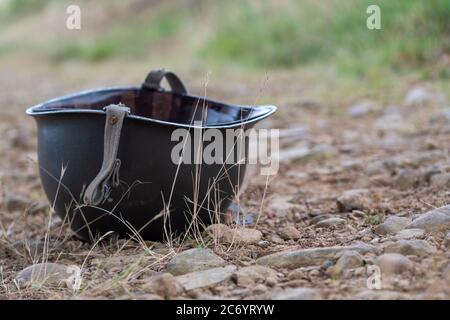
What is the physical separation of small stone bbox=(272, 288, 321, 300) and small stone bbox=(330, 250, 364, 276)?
0.50ft

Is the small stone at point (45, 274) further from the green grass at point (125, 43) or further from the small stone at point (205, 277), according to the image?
the green grass at point (125, 43)

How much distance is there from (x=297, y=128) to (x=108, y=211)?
251cm

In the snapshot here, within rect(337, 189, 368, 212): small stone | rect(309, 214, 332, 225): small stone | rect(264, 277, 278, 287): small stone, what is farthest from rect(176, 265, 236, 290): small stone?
rect(337, 189, 368, 212): small stone

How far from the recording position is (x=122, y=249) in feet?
7.31

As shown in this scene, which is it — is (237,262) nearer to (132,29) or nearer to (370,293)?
(370,293)

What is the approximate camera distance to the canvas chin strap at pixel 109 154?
2000mm

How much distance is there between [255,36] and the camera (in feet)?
25.1

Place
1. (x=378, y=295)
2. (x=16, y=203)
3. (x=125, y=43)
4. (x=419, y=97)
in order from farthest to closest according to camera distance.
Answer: (x=125, y=43) → (x=419, y=97) → (x=16, y=203) → (x=378, y=295)

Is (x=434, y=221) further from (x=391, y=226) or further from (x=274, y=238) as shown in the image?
(x=274, y=238)

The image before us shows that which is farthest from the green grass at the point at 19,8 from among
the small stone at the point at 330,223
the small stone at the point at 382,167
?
the small stone at the point at 330,223

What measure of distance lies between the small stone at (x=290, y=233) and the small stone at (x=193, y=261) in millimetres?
341

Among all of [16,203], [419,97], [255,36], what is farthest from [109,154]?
[255,36]

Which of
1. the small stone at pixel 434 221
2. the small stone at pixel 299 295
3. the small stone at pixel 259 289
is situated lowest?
the small stone at pixel 259 289

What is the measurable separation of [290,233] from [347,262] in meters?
0.46
